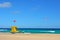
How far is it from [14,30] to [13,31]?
190 mm

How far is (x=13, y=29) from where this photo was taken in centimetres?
2139

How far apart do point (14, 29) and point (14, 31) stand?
241mm

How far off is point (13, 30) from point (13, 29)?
0.14 metres

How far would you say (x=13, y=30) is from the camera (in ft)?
70.4

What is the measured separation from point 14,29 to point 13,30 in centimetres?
20

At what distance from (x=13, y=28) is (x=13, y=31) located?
352mm

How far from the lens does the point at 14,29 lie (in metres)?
21.4

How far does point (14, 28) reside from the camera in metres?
21.5

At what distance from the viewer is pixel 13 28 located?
21.5 metres

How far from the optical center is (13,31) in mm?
21438

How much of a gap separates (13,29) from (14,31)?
0.86 feet

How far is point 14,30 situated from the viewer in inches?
841

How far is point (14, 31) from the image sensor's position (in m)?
21.4

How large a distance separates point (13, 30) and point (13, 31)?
0.38 feet
